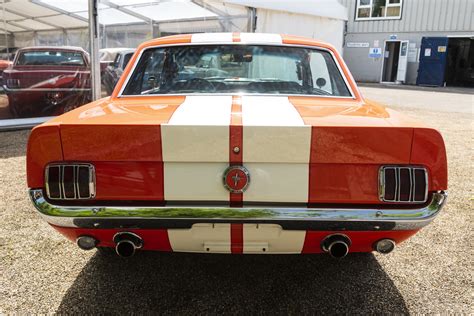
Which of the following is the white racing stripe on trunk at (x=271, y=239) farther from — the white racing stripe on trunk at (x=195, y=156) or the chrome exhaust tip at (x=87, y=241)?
the chrome exhaust tip at (x=87, y=241)

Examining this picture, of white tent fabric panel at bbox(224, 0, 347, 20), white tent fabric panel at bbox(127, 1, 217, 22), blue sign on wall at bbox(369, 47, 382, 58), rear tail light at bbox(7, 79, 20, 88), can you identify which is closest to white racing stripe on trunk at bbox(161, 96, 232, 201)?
rear tail light at bbox(7, 79, 20, 88)

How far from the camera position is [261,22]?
35.9ft

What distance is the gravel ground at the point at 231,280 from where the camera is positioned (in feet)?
7.32

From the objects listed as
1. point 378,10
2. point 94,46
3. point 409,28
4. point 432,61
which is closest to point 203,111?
point 94,46

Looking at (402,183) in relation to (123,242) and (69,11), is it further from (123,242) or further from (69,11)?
(69,11)

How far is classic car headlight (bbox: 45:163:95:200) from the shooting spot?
1.90 metres

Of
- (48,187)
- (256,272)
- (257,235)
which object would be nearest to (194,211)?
(257,235)

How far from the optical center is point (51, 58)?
7633 millimetres

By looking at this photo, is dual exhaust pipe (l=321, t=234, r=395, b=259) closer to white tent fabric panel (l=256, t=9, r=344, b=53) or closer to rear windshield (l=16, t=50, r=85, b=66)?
rear windshield (l=16, t=50, r=85, b=66)

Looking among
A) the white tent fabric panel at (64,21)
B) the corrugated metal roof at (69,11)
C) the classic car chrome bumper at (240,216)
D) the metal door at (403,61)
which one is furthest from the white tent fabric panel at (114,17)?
the metal door at (403,61)

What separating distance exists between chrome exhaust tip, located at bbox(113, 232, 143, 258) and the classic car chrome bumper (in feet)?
0.24

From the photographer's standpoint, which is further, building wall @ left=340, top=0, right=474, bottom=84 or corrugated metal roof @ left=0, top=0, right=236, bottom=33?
building wall @ left=340, top=0, right=474, bottom=84

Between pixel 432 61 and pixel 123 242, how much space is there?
20.2 meters

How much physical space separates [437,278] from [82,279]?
2128 mm
